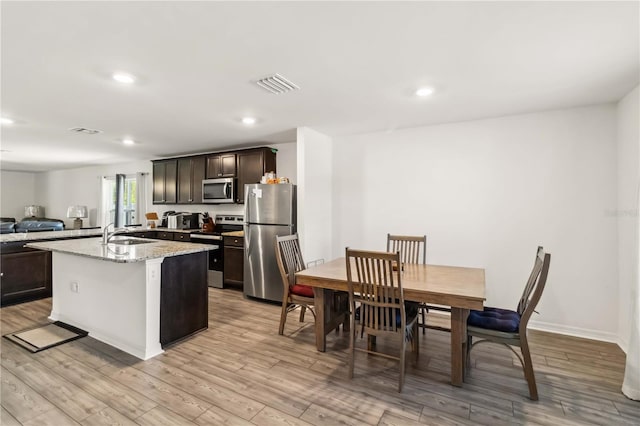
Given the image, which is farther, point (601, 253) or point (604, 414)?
point (601, 253)

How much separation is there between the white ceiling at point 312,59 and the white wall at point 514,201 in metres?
0.32

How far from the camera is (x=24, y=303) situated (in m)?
4.18

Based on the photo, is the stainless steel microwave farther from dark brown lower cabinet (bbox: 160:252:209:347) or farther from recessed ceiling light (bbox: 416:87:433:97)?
recessed ceiling light (bbox: 416:87:433:97)

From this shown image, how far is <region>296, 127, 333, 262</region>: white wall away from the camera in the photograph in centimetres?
409

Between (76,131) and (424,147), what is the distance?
4.80 meters

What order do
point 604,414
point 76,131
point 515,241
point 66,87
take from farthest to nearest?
point 76,131 < point 515,241 < point 66,87 < point 604,414

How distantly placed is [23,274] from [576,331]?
687 cm

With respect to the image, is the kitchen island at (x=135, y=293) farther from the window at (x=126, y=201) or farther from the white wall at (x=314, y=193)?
the window at (x=126, y=201)

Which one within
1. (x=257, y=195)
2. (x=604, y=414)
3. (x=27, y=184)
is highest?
(x=27, y=184)

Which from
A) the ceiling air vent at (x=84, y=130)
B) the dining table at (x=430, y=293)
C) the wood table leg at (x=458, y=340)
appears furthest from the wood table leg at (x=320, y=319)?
the ceiling air vent at (x=84, y=130)

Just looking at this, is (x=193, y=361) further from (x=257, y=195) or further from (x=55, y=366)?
(x=257, y=195)

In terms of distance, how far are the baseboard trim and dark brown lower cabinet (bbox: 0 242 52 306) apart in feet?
21.2

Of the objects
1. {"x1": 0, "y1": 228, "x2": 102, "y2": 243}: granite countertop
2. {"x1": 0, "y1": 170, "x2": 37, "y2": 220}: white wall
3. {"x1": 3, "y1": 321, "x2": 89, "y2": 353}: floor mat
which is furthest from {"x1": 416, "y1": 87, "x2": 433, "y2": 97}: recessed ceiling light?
{"x1": 0, "y1": 170, "x2": 37, "y2": 220}: white wall

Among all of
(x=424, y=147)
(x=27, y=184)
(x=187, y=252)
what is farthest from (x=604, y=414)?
(x=27, y=184)
